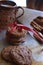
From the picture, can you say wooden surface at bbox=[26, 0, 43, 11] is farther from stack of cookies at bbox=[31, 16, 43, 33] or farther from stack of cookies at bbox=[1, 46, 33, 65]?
stack of cookies at bbox=[1, 46, 33, 65]

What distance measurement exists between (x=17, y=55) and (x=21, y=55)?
0.01m

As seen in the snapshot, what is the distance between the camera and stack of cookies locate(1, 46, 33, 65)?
0.59m

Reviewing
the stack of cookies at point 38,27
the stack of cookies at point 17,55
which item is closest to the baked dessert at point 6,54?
the stack of cookies at point 17,55

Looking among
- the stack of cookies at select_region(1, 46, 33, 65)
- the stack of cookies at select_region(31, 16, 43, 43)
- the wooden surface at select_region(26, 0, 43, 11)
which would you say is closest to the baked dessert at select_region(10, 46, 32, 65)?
the stack of cookies at select_region(1, 46, 33, 65)

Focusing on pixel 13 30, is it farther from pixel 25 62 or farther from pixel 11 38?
pixel 25 62

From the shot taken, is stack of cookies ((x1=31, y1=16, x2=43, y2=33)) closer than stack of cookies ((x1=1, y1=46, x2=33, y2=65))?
No

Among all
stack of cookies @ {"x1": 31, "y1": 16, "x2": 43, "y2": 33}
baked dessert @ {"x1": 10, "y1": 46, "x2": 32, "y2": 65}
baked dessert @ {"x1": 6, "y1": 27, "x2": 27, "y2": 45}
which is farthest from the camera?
stack of cookies @ {"x1": 31, "y1": 16, "x2": 43, "y2": 33}

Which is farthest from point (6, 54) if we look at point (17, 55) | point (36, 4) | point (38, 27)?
point (36, 4)

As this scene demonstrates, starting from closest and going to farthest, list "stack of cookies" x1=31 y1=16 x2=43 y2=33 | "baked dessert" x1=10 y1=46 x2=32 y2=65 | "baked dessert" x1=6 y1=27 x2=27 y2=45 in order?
"baked dessert" x1=10 y1=46 x2=32 y2=65
"baked dessert" x1=6 y1=27 x2=27 y2=45
"stack of cookies" x1=31 y1=16 x2=43 y2=33

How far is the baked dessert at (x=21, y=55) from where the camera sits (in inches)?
23.0

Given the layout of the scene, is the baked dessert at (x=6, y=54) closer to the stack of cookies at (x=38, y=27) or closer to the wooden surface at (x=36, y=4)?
the stack of cookies at (x=38, y=27)

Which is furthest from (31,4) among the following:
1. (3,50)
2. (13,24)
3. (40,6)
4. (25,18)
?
(3,50)

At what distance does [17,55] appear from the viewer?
1.97ft

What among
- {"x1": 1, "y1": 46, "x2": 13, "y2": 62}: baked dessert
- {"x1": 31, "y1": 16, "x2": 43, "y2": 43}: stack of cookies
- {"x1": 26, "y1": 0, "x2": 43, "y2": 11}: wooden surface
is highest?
{"x1": 1, "y1": 46, "x2": 13, "y2": 62}: baked dessert
